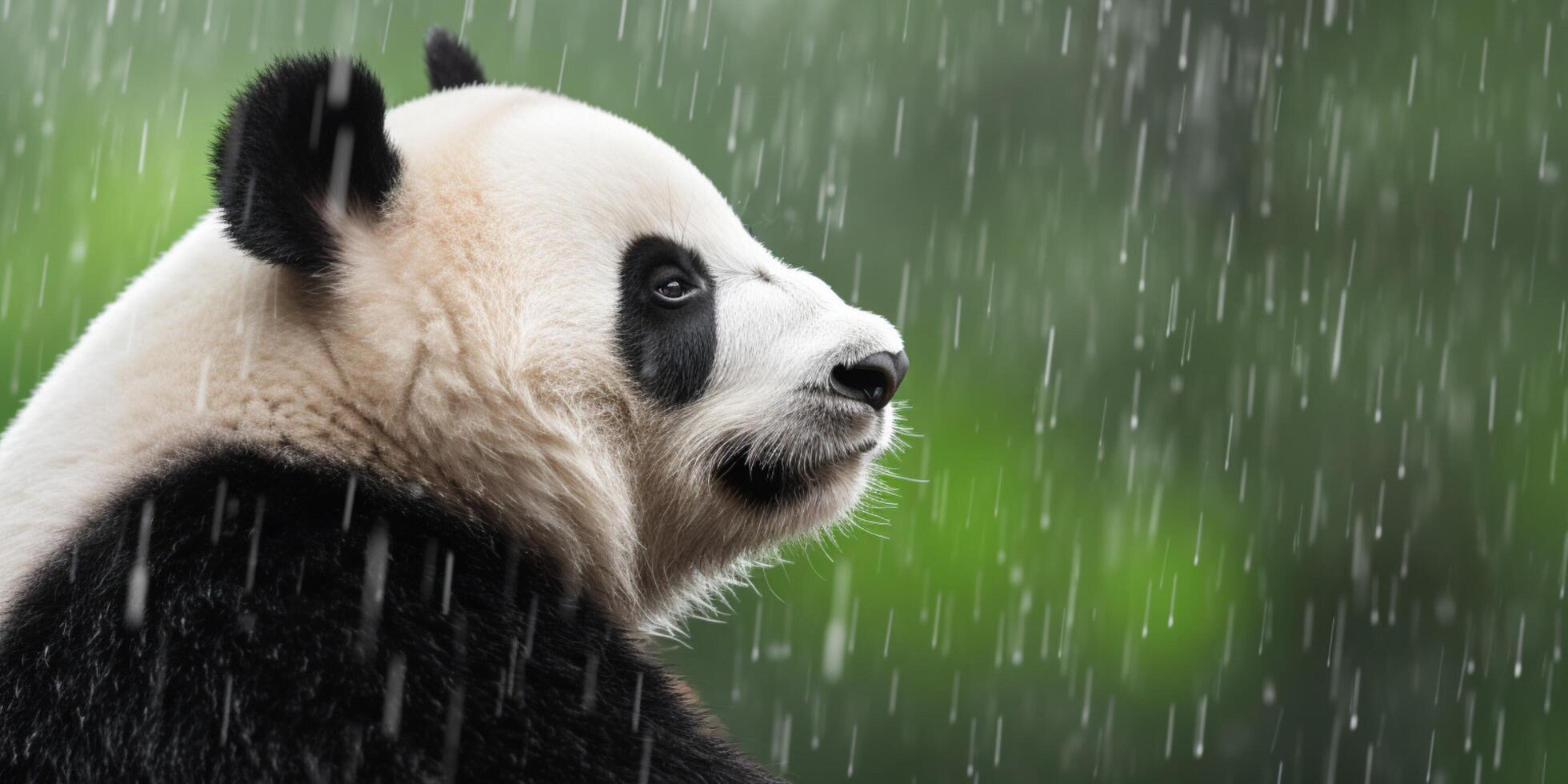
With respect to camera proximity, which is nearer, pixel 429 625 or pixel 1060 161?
pixel 429 625

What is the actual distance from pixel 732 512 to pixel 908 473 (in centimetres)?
633

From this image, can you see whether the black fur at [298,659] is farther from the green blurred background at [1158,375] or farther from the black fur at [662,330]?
the green blurred background at [1158,375]

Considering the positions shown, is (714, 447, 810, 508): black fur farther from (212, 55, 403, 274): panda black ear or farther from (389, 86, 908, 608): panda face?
(212, 55, 403, 274): panda black ear

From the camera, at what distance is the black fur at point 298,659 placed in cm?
209

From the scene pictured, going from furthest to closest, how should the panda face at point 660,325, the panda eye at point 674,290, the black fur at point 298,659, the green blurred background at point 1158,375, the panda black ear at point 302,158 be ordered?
the green blurred background at point 1158,375
the panda eye at point 674,290
the panda face at point 660,325
the panda black ear at point 302,158
the black fur at point 298,659

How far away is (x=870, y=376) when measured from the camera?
9.36 feet

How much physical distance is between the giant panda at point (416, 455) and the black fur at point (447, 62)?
0.45m

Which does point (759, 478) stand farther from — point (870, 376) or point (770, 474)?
point (870, 376)

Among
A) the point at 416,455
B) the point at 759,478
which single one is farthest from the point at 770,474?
the point at 416,455

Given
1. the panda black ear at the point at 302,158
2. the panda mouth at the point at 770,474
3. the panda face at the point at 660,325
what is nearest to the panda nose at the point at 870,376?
the panda face at the point at 660,325

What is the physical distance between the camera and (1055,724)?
426 inches

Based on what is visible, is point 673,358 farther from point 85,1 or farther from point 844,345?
point 85,1

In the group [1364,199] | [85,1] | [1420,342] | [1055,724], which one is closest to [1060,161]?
[1364,199]

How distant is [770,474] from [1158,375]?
27.0 ft
